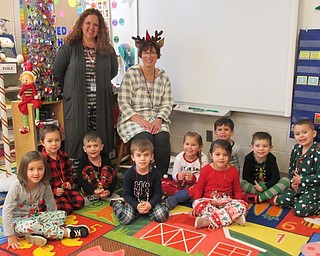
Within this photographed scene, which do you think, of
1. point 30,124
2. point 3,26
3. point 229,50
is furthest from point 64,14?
point 229,50

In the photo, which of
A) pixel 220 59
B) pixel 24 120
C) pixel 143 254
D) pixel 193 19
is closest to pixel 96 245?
pixel 143 254

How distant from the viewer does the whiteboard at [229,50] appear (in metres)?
3.03

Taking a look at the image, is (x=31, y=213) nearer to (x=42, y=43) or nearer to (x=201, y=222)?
(x=201, y=222)

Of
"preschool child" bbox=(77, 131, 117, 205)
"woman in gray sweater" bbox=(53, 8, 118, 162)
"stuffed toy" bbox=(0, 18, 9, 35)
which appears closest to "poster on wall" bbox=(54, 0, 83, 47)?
"stuffed toy" bbox=(0, 18, 9, 35)

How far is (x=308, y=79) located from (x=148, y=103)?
1318 mm

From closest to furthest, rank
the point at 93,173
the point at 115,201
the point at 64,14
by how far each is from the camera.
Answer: the point at 115,201 < the point at 93,173 < the point at 64,14

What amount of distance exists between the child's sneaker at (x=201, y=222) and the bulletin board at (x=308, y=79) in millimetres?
1285

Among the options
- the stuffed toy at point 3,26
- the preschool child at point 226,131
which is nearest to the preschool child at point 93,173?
the preschool child at point 226,131

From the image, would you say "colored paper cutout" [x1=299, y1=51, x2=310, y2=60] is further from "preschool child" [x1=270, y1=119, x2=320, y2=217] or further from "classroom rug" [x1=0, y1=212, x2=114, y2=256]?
"classroom rug" [x1=0, y1=212, x2=114, y2=256]

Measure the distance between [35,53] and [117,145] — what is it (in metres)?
1.11

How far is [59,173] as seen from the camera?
2.62 m

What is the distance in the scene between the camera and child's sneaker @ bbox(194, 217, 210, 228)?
2.33m

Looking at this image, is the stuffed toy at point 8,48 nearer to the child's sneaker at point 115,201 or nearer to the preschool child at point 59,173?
the preschool child at point 59,173

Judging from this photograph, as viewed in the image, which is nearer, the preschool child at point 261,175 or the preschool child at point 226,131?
the preschool child at point 261,175
